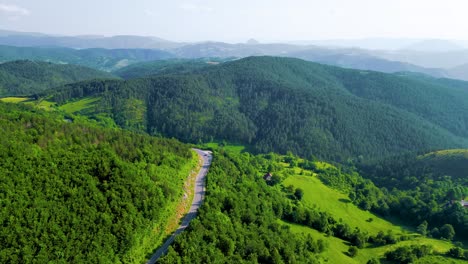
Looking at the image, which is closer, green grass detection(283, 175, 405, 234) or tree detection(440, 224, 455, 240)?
tree detection(440, 224, 455, 240)

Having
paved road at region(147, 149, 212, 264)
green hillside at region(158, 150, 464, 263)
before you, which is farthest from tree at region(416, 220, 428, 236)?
paved road at region(147, 149, 212, 264)

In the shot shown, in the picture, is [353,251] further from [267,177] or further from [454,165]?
[454,165]

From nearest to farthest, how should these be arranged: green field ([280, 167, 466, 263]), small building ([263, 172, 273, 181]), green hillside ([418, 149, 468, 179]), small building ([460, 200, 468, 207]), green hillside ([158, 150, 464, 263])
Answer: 1. green hillside ([158, 150, 464, 263])
2. green field ([280, 167, 466, 263])
3. small building ([263, 172, 273, 181])
4. small building ([460, 200, 468, 207])
5. green hillside ([418, 149, 468, 179])

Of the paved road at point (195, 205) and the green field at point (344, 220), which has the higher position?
the paved road at point (195, 205)

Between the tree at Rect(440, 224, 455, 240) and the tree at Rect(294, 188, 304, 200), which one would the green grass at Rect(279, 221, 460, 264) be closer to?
the tree at Rect(440, 224, 455, 240)

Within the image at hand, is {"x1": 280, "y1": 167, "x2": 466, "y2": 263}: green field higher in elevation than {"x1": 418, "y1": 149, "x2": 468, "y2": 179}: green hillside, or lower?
lower

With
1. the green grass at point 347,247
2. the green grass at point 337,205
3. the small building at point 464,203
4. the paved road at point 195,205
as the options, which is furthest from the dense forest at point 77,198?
→ the small building at point 464,203

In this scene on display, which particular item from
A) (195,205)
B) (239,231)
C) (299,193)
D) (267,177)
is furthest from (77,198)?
(299,193)

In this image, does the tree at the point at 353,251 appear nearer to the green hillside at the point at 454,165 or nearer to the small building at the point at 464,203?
the small building at the point at 464,203
